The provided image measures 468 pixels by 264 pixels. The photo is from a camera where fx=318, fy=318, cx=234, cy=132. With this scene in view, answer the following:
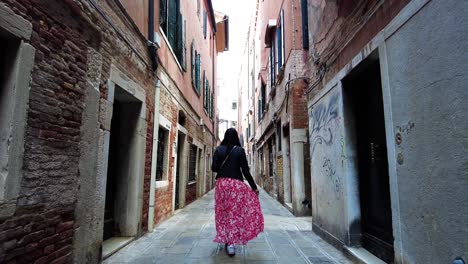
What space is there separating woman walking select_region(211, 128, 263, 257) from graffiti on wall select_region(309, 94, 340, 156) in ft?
4.52

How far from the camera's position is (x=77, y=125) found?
3.16 m

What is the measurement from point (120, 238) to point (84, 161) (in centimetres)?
190

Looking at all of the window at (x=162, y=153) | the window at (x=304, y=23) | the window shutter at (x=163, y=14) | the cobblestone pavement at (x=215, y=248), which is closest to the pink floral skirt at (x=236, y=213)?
the cobblestone pavement at (x=215, y=248)

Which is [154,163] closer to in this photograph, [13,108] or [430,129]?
[13,108]

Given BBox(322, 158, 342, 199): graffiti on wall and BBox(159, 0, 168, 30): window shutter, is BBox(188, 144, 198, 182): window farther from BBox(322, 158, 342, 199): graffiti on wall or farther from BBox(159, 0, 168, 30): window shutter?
BBox(322, 158, 342, 199): graffiti on wall

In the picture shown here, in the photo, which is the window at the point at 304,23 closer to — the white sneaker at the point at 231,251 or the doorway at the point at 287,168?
the doorway at the point at 287,168

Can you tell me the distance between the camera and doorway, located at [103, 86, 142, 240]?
482 cm

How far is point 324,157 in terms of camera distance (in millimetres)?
4879

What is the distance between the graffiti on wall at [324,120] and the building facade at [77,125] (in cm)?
285

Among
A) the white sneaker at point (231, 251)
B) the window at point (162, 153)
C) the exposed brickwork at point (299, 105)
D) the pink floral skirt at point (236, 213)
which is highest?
the exposed brickwork at point (299, 105)

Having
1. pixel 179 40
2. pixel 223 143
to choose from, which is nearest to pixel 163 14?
pixel 179 40

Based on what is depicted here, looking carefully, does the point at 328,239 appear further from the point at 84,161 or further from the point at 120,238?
the point at 84,161

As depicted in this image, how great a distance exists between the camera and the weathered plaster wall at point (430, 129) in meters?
2.02

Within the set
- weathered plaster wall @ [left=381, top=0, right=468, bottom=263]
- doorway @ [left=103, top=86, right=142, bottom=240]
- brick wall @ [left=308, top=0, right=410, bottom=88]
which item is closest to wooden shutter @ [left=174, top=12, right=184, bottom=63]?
doorway @ [left=103, top=86, right=142, bottom=240]
